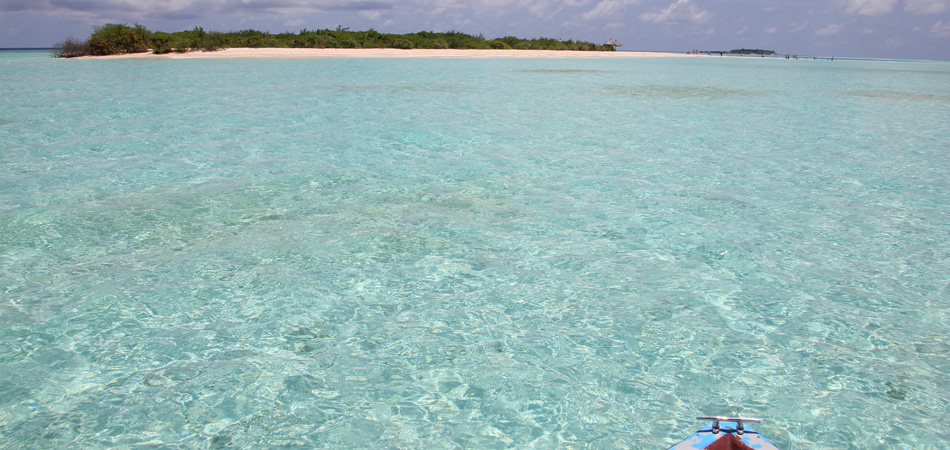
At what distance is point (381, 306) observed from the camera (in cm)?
409

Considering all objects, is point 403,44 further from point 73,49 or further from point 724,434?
point 724,434

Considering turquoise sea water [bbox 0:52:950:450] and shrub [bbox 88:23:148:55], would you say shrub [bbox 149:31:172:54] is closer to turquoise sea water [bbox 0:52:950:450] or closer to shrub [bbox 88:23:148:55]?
shrub [bbox 88:23:148:55]

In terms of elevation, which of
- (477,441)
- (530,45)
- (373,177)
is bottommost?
(477,441)

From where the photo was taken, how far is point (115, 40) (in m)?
36.7

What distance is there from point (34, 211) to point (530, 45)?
62.8 m

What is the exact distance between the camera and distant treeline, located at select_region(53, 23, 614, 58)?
1446 inches

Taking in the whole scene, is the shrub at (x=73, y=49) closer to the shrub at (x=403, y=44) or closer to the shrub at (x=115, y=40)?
the shrub at (x=115, y=40)

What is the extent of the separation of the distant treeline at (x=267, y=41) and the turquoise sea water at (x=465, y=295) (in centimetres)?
3295

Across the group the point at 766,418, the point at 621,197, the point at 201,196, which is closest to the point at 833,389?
the point at 766,418

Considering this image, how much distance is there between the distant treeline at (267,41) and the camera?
36738mm

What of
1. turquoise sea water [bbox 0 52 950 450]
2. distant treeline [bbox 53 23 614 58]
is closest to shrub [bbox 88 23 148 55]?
distant treeline [bbox 53 23 614 58]

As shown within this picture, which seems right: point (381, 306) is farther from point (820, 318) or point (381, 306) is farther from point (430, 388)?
point (820, 318)

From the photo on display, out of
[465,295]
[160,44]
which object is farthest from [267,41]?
[465,295]

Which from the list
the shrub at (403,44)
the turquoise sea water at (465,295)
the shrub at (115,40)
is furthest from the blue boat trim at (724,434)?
the shrub at (403,44)
